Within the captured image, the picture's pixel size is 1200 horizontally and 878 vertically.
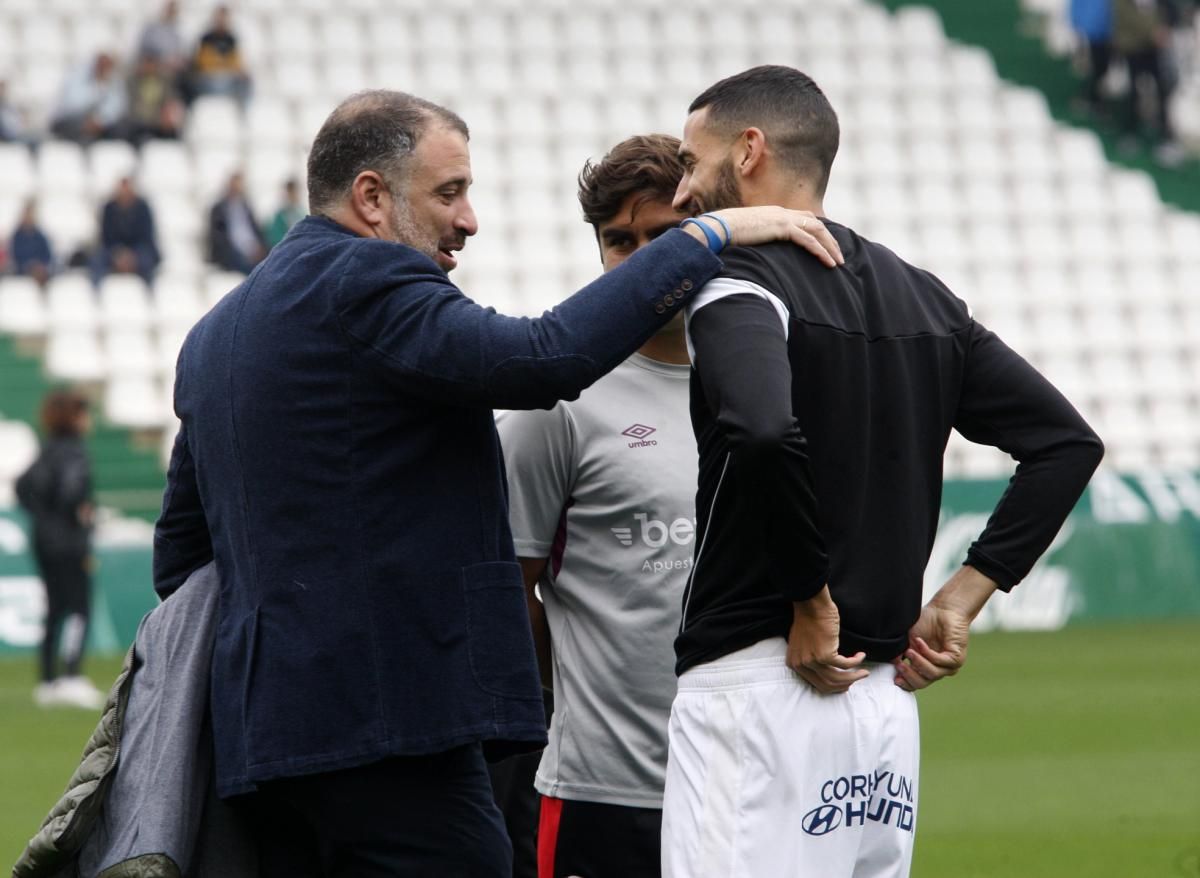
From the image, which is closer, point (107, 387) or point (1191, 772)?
point (1191, 772)

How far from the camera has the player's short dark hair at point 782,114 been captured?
3469mm

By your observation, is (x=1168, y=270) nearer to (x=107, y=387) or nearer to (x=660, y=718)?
(x=107, y=387)

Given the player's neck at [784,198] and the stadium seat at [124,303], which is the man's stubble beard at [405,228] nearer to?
the player's neck at [784,198]

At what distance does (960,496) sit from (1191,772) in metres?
6.55

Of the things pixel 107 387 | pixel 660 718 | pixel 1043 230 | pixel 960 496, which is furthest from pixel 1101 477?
pixel 660 718

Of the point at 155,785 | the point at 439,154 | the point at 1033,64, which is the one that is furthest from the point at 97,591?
the point at 1033,64

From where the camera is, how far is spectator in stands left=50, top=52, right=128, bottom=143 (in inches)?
777

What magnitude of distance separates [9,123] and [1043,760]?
45.5ft

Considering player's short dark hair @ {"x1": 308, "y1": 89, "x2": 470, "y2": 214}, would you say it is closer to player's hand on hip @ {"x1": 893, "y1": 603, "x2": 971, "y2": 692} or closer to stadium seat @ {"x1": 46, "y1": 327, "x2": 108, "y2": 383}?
player's hand on hip @ {"x1": 893, "y1": 603, "x2": 971, "y2": 692}

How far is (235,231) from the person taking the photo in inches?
719

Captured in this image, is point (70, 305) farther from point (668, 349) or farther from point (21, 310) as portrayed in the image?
point (668, 349)

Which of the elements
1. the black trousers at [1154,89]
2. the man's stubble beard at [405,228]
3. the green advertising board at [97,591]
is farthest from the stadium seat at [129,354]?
the man's stubble beard at [405,228]

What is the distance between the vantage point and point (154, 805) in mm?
3367

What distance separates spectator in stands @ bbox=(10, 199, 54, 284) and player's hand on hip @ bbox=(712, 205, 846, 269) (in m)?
15.8
